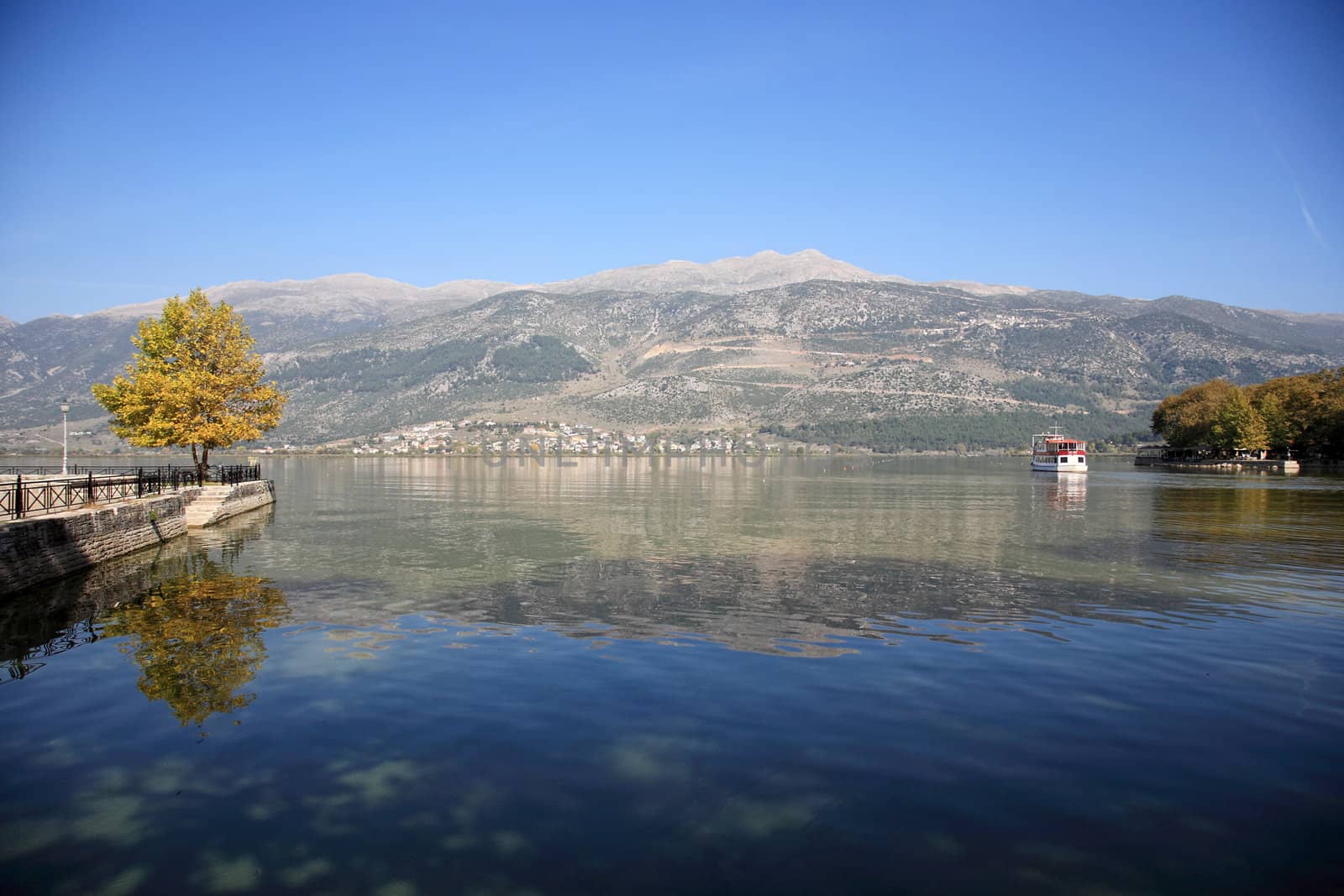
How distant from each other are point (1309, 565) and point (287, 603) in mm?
30355

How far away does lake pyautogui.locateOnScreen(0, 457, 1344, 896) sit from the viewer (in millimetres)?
8156

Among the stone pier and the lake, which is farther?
the stone pier

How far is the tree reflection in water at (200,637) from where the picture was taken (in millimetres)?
13273

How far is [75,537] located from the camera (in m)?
25.5

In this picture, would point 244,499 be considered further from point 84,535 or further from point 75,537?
point 75,537

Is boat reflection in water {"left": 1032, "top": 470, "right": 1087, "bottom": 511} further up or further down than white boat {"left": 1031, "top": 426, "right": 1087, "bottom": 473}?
further down

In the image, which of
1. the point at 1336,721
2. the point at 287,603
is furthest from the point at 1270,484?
the point at 287,603

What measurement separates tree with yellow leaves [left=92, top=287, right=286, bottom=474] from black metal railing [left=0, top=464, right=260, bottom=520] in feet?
7.12

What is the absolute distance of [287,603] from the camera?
829 inches

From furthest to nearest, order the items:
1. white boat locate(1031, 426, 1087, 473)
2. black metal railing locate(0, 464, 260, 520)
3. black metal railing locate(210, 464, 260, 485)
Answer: white boat locate(1031, 426, 1087, 473), black metal railing locate(210, 464, 260, 485), black metal railing locate(0, 464, 260, 520)

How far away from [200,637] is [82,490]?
2218 centimetres

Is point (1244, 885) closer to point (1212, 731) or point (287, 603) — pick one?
point (1212, 731)

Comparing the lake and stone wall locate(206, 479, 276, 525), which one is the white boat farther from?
stone wall locate(206, 479, 276, 525)

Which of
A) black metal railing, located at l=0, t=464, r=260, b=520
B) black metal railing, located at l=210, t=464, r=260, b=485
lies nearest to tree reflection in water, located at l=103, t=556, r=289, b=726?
black metal railing, located at l=0, t=464, r=260, b=520
